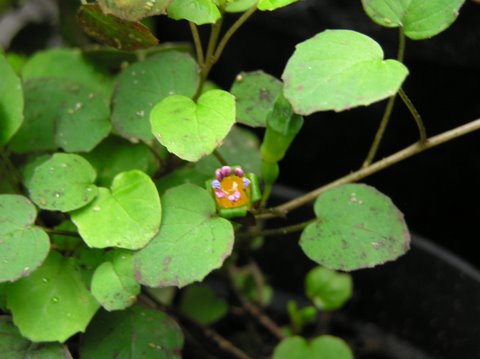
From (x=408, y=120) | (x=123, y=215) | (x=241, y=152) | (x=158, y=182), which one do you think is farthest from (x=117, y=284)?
(x=408, y=120)

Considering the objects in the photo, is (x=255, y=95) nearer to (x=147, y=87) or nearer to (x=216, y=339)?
(x=147, y=87)

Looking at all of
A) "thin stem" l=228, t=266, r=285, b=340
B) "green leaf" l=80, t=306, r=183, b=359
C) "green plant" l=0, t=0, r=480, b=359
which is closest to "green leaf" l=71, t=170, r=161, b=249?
"green plant" l=0, t=0, r=480, b=359

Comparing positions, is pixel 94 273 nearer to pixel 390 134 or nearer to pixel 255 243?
pixel 255 243

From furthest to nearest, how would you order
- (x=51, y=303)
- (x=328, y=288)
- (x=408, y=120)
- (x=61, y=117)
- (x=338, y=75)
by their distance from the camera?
(x=408, y=120) → (x=328, y=288) → (x=61, y=117) → (x=51, y=303) → (x=338, y=75)

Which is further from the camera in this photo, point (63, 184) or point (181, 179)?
point (181, 179)

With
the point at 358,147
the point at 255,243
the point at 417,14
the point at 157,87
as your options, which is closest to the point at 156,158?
the point at 157,87

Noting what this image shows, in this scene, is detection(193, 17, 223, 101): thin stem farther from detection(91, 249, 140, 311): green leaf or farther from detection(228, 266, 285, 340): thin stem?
detection(228, 266, 285, 340): thin stem
